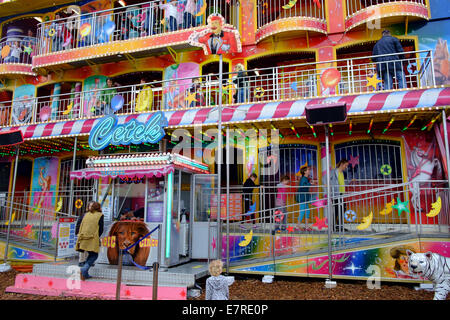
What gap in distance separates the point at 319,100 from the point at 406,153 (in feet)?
12.1

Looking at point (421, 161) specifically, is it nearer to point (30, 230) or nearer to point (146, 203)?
point (146, 203)

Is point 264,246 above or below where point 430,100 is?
below

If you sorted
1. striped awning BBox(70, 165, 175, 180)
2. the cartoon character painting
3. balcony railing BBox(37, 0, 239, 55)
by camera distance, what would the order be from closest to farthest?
1. striped awning BBox(70, 165, 175, 180)
2. the cartoon character painting
3. balcony railing BBox(37, 0, 239, 55)

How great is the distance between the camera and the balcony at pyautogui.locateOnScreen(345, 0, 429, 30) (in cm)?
1116

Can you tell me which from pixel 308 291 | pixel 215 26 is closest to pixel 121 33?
pixel 215 26

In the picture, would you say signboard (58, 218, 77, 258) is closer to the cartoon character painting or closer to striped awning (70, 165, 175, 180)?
striped awning (70, 165, 175, 180)

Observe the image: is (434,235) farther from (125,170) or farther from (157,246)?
(125,170)

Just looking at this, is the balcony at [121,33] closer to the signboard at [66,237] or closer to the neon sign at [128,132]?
the neon sign at [128,132]

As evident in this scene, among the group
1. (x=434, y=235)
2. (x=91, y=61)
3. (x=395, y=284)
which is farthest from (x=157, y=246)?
(x=91, y=61)

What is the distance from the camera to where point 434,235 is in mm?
7406

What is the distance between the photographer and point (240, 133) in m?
11.8

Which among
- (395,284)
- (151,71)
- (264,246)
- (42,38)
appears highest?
(42,38)

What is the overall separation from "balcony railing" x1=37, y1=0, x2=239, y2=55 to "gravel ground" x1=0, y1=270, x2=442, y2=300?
9.93 m

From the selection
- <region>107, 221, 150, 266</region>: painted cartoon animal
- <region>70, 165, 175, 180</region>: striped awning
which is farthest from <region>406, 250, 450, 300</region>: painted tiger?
<region>107, 221, 150, 266</region>: painted cartoon animal
